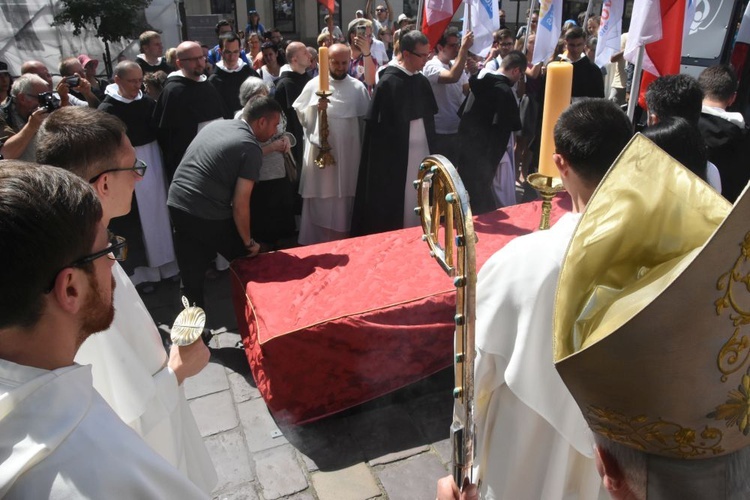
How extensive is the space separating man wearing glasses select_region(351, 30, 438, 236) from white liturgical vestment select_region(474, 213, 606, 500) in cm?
364

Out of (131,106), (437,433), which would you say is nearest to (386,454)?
(437,433)

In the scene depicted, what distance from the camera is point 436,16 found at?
5945 mm

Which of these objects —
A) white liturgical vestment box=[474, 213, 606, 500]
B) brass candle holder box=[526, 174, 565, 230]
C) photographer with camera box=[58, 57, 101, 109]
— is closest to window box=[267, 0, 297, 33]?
photographer with camera box=[58, 57, 101, 109]

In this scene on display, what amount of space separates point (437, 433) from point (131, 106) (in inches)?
137

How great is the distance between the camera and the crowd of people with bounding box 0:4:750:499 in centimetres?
106

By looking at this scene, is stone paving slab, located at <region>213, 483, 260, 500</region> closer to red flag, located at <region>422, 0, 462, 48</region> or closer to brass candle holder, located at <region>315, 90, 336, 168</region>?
brass candle holder, located at <region>315, 90, 336, 168</region>

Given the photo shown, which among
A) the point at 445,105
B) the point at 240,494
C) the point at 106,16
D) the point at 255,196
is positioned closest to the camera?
the point at 240,494

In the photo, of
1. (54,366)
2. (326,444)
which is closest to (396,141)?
(326,444)

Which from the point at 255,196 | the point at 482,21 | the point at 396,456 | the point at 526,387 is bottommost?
the point at 396,456

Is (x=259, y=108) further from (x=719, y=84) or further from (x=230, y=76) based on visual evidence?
(x=719, y=84)

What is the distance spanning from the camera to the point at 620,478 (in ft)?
3.53

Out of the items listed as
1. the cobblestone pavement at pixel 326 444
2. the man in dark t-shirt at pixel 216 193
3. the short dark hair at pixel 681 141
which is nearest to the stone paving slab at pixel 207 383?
the cobblestone pavement at pixel 326 444

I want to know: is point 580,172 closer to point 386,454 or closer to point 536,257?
point 536,257

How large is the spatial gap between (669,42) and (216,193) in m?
3.11
